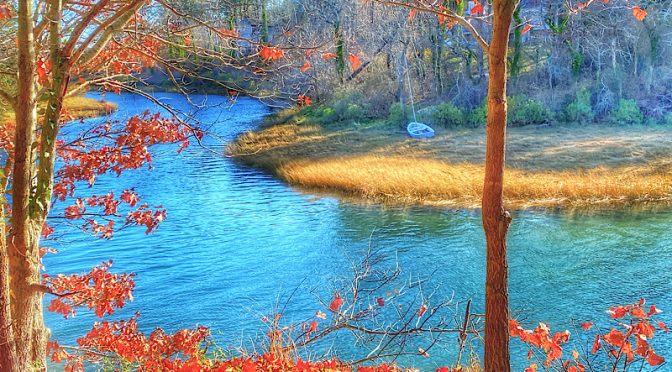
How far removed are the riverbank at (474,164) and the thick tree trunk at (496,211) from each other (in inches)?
417

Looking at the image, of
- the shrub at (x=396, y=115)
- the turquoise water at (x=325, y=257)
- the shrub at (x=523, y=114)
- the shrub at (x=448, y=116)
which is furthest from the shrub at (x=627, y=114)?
the turquoise water at (x=325, y=257)

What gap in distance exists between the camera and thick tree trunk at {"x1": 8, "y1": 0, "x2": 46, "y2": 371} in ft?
13.0

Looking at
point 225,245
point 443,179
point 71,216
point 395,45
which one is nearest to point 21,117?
point 71,216

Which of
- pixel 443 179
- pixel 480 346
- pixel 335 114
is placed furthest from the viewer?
pixel 335 114

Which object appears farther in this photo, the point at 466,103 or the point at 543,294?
the point at 466,103

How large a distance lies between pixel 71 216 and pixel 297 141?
20.8 meters

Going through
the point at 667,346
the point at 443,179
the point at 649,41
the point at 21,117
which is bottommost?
the point at 667,346

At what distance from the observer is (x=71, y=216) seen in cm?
611

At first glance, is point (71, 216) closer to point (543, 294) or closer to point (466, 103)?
point (543, 294)

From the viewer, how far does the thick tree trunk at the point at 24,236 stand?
157 inches

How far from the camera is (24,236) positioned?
13.5ft

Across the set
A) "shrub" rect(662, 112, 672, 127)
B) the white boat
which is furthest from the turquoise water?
"shrub" rect(662, 112, 672, 127)

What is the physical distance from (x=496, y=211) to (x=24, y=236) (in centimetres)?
293

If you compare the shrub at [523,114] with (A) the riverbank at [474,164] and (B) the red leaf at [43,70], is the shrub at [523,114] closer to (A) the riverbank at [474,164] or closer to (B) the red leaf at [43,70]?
(A) the riverbank at [474,164]
